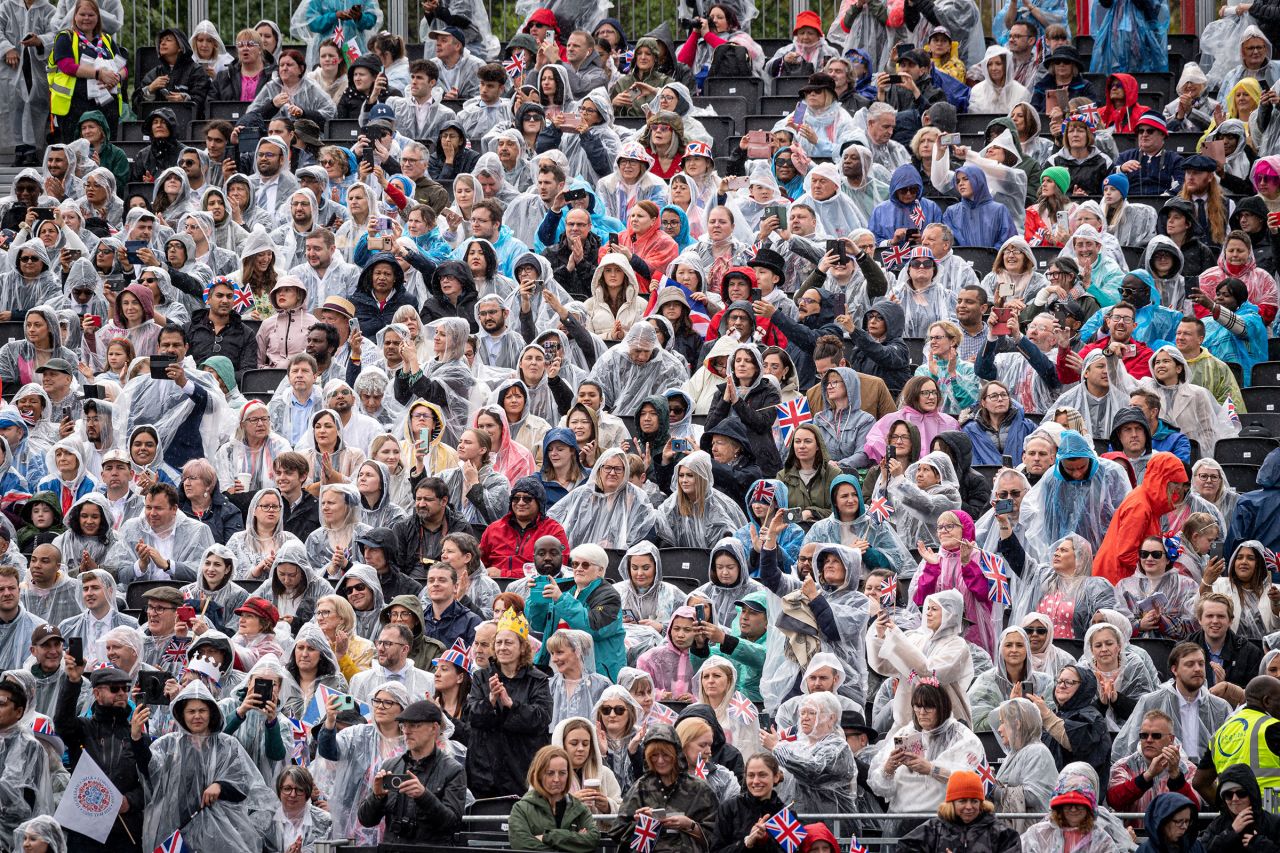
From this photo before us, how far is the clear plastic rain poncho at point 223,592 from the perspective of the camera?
48.9 ft

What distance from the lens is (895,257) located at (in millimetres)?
18891

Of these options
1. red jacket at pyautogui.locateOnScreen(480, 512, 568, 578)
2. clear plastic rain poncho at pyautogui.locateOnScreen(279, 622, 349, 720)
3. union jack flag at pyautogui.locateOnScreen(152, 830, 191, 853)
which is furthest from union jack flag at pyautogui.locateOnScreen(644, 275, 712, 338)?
union jack flag at pyautogui.locateOnScreen(152, 830, 191, 853)

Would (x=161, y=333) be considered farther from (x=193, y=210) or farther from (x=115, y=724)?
(x=115, y=724)

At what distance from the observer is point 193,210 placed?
20.3m

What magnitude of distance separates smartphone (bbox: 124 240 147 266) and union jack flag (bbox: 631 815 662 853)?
8.82 m

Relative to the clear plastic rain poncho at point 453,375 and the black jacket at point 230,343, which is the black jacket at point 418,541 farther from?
the black jacket at point 230,343

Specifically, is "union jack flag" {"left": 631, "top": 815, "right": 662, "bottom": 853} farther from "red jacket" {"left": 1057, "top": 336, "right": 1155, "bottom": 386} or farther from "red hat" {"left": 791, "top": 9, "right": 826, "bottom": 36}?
"red hat" {"left": 791, "top": 9, "right": 826, "bottom": 36}

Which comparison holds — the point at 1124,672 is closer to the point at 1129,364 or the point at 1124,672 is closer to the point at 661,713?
the point at 661,713

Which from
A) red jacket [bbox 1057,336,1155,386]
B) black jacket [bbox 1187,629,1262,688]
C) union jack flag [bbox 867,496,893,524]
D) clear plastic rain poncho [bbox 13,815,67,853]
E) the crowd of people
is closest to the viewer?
clear plastic rain poncho [bbox 13,815,67,853]

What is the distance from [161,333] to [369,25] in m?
6.05

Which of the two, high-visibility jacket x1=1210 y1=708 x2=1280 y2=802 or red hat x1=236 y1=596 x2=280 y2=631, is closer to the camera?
high-visibility jacket x1=1210 y1=708 x2=1280 y2=802

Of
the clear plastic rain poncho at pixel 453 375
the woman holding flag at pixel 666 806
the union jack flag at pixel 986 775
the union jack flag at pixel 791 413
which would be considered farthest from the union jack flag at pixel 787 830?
the clear plastic rain poncho at pixel 453 375

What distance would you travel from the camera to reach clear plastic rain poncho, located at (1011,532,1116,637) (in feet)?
48.6

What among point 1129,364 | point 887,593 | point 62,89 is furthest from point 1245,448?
point 62,89
